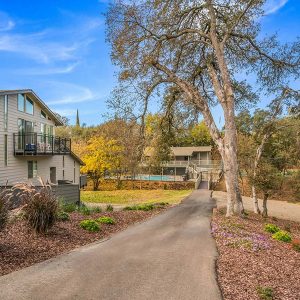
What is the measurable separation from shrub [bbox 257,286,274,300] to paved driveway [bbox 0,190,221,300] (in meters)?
0.71

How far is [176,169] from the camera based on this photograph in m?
61.8

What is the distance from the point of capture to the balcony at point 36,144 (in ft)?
78.9

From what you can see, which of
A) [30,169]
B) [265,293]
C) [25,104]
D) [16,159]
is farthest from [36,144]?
[265,293]

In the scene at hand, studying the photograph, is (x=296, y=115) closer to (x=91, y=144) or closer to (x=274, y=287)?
(x=274, y=287)

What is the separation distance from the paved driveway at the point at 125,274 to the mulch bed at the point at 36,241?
0.39m

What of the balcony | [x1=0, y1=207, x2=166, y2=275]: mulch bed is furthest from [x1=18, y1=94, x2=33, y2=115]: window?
[x1=0, y1=207, x2=166, y2=275]: mulch bed

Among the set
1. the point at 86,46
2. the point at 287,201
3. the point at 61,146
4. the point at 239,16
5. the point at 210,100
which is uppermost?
the point at 239,16

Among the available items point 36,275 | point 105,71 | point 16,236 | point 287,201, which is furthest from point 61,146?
point 287,201

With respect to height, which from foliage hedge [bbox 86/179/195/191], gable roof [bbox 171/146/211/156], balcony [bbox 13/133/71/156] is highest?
gable roof [bbox 171/146/211/156]

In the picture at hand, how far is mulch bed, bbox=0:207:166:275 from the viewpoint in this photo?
7270mm

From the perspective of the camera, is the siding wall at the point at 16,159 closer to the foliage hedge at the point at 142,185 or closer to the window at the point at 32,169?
the window at the point at 32,169

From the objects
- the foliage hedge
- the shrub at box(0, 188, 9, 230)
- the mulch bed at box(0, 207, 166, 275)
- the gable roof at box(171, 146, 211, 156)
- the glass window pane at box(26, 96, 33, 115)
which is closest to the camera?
the mulch bed at box(0, 207, 166, 275)

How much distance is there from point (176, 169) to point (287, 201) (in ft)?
Answer: 83.8

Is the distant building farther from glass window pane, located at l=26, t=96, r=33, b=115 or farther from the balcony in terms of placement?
glass window pane, located at l=26, t=96, r=33, b=115
